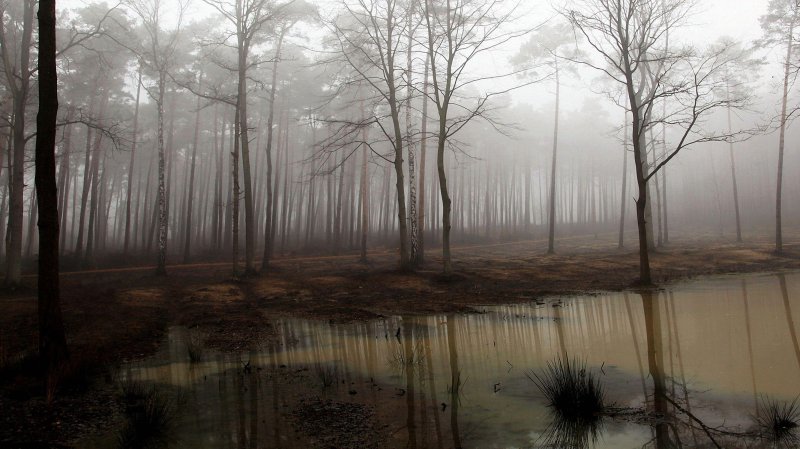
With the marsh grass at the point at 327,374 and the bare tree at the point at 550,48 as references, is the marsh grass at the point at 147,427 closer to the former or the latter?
the marsh grass at the point at 327,374

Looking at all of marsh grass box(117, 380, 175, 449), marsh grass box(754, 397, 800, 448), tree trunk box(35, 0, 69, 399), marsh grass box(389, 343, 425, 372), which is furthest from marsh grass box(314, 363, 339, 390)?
marsh grass box(754, 397, 800, 448)

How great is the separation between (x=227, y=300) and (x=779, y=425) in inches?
525

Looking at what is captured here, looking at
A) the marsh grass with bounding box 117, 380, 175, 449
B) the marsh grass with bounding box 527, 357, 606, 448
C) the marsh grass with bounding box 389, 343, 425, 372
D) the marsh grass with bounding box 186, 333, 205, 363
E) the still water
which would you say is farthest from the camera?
the marsh grass with bounding box 186, 333, 205, 363

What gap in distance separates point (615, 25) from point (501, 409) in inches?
602

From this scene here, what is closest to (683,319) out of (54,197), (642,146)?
(54,197)

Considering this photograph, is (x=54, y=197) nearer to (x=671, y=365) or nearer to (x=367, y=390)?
(x=367, y=390)

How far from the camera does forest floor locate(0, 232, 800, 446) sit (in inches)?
208

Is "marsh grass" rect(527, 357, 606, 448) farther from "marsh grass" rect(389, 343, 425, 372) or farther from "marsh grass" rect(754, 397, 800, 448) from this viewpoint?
"marsh grass" rect(389, 343, 425, 372)

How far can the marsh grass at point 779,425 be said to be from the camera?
3518 mm

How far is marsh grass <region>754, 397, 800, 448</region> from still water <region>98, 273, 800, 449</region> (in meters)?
0.10

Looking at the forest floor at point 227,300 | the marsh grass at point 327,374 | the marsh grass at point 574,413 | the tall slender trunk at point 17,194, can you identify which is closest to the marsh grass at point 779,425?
the marsh grass at point 574,413

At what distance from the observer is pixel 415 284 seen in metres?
15.8

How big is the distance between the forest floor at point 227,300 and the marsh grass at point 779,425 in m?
6.16

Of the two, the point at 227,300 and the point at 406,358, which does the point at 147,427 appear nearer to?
the point at 406,358
